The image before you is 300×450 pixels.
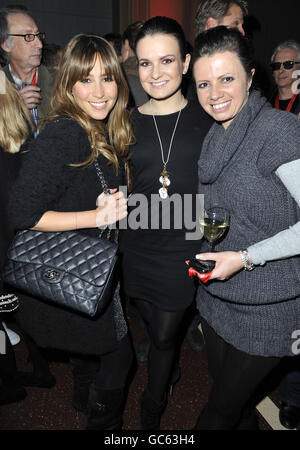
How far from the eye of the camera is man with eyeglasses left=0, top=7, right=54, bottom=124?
2.89m

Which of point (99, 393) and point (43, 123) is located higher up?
point (43, 123)

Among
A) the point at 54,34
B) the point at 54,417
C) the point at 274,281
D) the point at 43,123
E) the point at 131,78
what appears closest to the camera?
the point at 274,281

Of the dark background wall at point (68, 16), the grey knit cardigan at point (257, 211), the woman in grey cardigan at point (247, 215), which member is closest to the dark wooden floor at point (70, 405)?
the woman in grey cardigan at point (247, 215)

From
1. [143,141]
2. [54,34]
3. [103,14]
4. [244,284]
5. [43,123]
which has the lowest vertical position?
[244,284]

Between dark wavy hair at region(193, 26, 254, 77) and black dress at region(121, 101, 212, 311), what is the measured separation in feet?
1.43

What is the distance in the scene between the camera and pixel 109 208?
1530mm

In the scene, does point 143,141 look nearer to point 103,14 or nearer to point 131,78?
point 131,78

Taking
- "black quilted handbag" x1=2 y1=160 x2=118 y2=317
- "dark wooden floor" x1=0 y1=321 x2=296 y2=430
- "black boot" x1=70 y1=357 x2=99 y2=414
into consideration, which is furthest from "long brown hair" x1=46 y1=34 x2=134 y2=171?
"dark wooden floor" x1=0 y1=321 x2=296 y2=430

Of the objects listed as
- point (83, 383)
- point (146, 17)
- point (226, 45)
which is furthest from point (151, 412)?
point (146, 17)

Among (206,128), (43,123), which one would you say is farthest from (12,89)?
(206,128)

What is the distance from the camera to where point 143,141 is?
184 centimetres

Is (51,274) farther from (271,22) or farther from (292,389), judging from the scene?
(271,22)

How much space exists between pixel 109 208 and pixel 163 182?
1.37 ft

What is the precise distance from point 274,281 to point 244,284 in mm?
122
